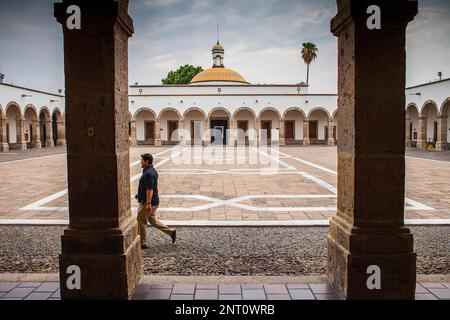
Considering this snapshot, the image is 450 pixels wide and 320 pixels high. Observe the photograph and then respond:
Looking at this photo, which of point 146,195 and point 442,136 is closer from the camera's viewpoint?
point 146,195

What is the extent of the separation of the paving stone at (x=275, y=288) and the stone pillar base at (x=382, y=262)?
0.62m

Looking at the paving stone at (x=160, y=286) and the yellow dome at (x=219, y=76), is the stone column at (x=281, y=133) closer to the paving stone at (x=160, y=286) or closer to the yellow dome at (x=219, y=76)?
the yellow dome at (x=219, y=76)

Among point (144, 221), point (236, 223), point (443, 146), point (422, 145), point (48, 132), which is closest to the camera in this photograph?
point (144, 221)

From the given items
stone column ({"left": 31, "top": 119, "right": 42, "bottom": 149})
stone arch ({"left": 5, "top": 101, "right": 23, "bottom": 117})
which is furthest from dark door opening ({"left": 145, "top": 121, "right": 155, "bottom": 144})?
stone arch ({"left": 5, "top": 101, "right": 23, "bottom": 117})

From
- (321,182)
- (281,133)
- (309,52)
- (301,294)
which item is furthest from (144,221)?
(309,52)

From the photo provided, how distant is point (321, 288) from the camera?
3.90m

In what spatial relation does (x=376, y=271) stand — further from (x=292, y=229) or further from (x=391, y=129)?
(x=292, y=229)

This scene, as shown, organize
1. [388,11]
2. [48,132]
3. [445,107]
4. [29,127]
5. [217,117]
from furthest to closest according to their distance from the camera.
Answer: [217,117]
[48,132]
[29,127]
[445,107]
[388,11]

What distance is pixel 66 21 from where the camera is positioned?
3.45 m

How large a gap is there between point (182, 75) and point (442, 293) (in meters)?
52.1

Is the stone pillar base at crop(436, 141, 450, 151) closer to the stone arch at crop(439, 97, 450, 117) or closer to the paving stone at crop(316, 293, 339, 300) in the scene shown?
the stone arch at crop(439, 97, 450, 117)

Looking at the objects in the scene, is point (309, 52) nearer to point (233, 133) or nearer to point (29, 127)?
point (233, 133)
